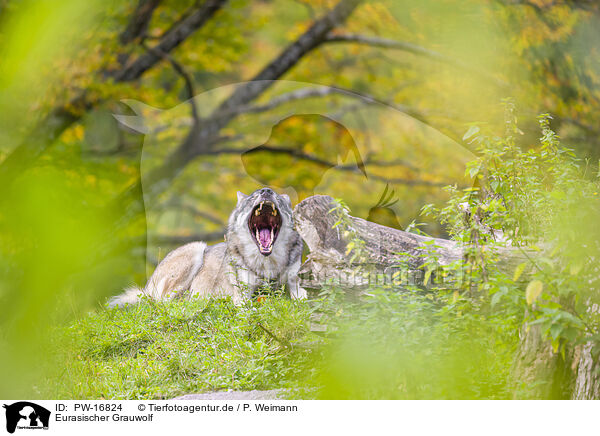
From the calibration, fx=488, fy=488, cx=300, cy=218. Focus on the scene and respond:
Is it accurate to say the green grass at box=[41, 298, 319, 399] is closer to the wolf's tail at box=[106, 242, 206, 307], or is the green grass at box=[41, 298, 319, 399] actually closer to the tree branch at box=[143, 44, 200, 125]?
the wolf's tail at box=[106, 242, 206, 307]

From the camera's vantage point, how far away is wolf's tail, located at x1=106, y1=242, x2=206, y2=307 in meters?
2.41

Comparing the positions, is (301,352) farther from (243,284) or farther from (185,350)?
(243,284)

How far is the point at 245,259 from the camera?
2584 mm

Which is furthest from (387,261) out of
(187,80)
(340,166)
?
(187,80)

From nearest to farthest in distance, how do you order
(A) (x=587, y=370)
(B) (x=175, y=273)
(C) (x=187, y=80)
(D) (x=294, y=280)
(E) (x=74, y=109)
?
(E) (x=74, y=109) < (A) (x=587, y=370) < (C) (x=187, y=80) < (D) (x=294, y=280) < (B) (x=175, y=273)

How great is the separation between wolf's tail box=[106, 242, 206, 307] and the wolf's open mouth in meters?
0.29

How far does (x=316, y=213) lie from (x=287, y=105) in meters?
0.48

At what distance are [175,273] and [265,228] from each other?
547mm

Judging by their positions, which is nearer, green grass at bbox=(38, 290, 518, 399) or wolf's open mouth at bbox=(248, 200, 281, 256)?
green grass at bbox=(38, 290, 518, 399)

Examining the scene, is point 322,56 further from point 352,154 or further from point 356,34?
point 352,154

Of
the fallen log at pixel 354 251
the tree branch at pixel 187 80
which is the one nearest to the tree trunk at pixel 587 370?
the fallen log at pixel 354 251

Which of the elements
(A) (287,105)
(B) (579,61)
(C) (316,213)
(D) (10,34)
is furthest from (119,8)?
(B) (579,61)

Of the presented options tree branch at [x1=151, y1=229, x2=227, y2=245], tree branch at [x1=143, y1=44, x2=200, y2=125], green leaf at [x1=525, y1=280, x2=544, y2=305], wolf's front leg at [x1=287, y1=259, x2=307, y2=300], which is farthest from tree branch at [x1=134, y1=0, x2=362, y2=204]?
green leaf at [x1=525, y1=280, x2=544, y2=305]

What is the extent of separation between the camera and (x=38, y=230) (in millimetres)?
271
